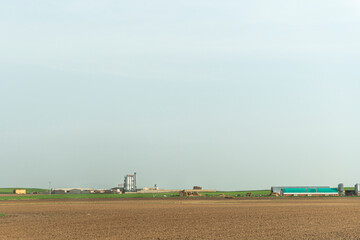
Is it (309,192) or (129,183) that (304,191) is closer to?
(309,192)

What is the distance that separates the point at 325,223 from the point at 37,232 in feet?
73.3

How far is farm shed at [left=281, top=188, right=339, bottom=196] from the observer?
136m

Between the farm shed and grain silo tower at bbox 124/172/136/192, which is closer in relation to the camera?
the farm shed

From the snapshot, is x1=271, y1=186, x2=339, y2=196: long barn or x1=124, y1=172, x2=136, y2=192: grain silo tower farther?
x1=124, y1=172, x2=136, y2=192: grain silo tower

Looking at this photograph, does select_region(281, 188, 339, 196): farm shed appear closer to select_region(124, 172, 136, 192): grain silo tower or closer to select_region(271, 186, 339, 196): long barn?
select_region(271, 186, 339, 196): long barn

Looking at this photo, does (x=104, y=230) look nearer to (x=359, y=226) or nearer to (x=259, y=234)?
(x=259, y=234)

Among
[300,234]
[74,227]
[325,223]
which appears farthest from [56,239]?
[325,223]

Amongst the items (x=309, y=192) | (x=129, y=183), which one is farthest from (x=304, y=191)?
(x=129, y=183)

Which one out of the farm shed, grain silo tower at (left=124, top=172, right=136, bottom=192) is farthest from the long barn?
grain silo tower at (left=124, top=172, right=136, bottom=192)

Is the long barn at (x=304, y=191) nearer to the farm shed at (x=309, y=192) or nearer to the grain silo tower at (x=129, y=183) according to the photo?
the farm shed at (x=309, y=192)

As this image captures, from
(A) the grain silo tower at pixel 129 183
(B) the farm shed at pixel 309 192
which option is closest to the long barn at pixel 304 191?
(B) the farm shed at pixel 309 192

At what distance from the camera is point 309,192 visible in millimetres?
138500

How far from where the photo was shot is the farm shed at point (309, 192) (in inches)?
5357

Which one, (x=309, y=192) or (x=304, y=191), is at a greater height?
(x=304, y=191)
